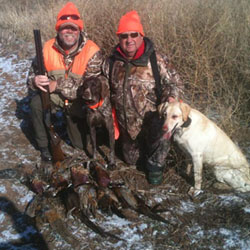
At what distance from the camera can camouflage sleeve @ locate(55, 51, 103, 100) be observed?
3908mm

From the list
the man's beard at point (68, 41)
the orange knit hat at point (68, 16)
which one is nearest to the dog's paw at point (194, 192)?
the man's beard at point (68, 41)

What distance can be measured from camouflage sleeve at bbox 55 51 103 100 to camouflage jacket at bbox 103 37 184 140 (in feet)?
0.85

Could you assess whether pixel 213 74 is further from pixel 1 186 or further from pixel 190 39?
pixel 1 186

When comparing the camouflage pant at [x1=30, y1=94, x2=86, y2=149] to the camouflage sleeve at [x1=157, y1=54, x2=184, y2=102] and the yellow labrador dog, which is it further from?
the yellow labrador dog

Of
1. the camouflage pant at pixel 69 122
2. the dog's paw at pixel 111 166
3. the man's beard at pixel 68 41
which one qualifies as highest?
the man's beard at pixel 68 41

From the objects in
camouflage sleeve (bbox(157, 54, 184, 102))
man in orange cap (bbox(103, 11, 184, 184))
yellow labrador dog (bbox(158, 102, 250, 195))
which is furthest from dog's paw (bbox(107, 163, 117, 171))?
camouflage sleeve (bbox(157, 54, 184, 102))

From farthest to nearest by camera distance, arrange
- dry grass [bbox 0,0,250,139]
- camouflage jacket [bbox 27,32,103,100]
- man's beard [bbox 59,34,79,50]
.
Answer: dry grass [bbox 0,0,250,139] → camouflage jacket [bbox 27,32,103,100] → man's beard [bbox 59,34,79,50]

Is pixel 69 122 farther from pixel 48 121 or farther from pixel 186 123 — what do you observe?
pixel 186 123

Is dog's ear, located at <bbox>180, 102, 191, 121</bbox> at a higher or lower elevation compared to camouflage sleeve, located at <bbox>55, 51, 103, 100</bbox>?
lower

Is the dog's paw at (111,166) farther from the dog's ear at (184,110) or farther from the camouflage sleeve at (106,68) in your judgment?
the dog's ear at (184,110)

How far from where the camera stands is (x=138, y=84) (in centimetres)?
355

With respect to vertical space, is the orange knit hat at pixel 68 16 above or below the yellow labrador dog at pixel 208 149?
above

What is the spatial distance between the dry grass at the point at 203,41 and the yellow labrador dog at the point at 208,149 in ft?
2.53

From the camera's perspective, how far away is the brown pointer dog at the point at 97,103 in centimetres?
348
